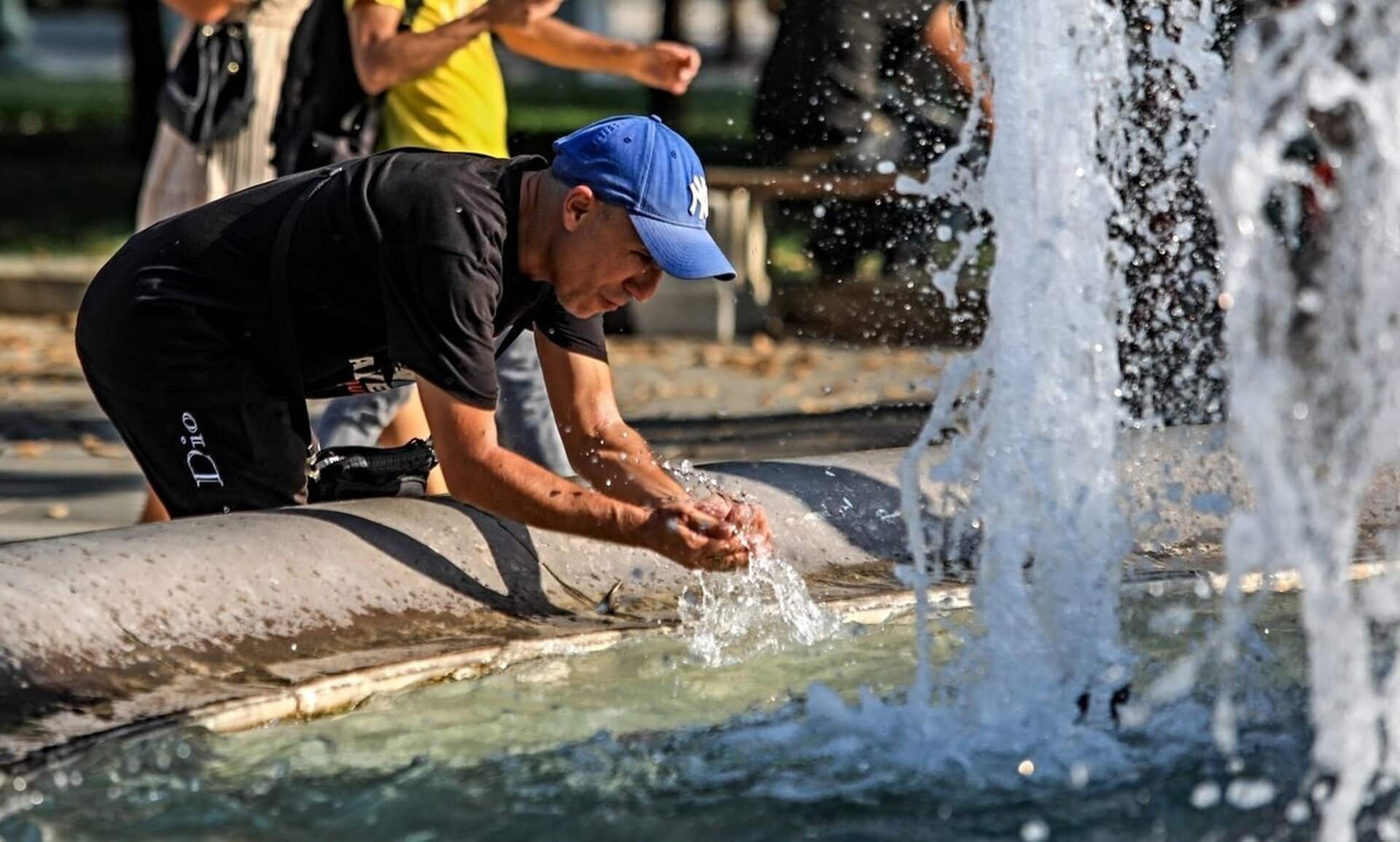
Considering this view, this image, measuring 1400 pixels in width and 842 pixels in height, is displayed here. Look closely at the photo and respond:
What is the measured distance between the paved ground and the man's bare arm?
1009mm

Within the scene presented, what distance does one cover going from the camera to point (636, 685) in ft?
12.6

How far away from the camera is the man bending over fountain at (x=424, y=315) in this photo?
3.58 meters

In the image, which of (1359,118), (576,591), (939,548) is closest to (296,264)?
(576,591)

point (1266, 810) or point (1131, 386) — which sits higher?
point (1266, 810)

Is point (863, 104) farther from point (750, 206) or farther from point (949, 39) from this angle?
point (949, 39)

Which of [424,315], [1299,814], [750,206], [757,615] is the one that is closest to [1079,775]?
[1299,814]

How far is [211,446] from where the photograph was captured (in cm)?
402

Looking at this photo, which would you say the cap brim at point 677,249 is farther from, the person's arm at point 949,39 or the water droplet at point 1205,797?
the person's arm at point 949,39

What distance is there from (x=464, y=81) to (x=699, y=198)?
186 centimetres

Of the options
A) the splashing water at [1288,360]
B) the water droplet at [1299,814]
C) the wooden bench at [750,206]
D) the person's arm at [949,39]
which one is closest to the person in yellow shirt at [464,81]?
the person's arm at [949,39]

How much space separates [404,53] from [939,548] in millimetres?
1749

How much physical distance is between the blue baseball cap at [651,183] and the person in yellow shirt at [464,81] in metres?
1.28

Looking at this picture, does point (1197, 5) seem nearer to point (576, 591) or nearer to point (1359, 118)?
point (1359, 118)

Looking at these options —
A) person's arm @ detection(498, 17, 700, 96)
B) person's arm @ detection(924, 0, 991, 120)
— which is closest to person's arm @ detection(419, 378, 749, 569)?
person's arm @ detection(498, 17, 700, 96)
